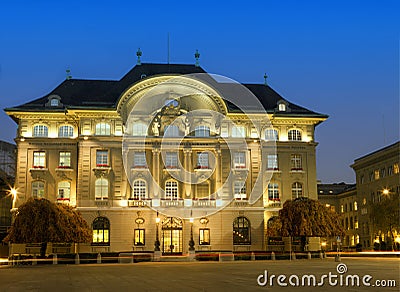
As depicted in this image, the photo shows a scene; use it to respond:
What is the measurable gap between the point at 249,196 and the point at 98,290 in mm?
42385

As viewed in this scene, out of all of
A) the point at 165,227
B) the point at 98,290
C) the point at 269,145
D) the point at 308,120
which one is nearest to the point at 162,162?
the point at 165,227

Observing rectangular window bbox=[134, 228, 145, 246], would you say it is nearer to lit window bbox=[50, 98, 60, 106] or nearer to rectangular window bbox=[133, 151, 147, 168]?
rectangular window bbox=[133, 151, 147, 168]

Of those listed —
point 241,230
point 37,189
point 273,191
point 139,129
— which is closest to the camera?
point 37,189

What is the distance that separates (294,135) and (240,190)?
860 centimetres

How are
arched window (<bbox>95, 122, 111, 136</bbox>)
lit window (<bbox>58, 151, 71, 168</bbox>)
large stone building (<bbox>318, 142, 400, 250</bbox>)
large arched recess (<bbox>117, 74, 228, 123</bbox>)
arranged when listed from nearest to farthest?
large arched recess (<bbox>117, 74, 228, 123</bbox>) < arched window (<bbox>95, 122, 111, 136</bbox>) < lit window (<bbox>58, 151, 71, 168</bbox>) < large stone building (<bbox>318, 142, 400, 250</bbox>)

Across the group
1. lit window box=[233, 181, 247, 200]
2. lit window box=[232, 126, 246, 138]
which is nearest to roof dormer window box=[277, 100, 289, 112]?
lit window box=[232, 126, 246, 138]

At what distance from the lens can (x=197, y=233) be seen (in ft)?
195

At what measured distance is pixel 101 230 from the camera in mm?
58625

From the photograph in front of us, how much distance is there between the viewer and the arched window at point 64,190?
60159mm

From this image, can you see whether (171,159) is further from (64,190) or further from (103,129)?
(64,190)

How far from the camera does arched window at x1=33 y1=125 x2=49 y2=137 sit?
199ft

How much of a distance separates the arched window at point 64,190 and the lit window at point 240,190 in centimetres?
1670

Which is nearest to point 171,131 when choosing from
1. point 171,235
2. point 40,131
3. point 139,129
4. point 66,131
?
point 139,129

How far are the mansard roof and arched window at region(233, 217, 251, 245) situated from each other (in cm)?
1121
